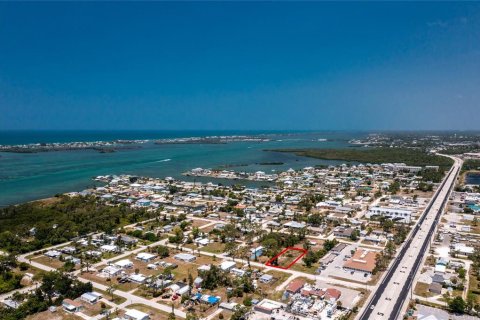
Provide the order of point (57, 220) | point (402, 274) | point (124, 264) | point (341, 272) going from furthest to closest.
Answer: point (57, 220), point (124, 264), point (341, 272), point (402, 274)

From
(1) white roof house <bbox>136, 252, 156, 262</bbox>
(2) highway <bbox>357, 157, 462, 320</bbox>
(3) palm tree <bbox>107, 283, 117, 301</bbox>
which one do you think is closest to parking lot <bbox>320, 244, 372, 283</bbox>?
(2) highway <bbox>357, 157, 462, 320</bbox>

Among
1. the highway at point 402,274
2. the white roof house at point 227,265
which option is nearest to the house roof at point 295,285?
the highway at point 402,274

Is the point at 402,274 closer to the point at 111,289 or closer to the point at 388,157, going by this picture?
the point at 111,289

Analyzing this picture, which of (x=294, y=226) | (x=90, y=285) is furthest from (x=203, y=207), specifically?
(x=90, y=285)

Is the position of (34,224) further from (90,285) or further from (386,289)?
(386,289)

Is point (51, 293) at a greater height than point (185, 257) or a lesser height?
greater

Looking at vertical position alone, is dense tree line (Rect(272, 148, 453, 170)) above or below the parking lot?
above

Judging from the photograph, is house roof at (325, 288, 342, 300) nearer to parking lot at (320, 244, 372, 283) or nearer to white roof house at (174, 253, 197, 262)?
parking lot at (320, 244, 372, 283)

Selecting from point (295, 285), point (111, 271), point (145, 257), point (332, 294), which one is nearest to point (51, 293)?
point (111, 271)

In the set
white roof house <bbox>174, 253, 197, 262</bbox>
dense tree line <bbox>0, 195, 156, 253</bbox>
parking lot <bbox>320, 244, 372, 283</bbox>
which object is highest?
dense tree line <bbox>0, 195, 156, 253</bbox>
